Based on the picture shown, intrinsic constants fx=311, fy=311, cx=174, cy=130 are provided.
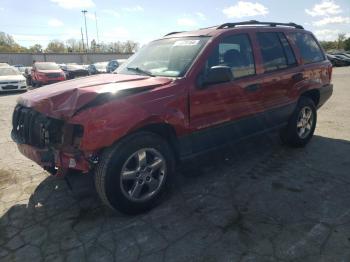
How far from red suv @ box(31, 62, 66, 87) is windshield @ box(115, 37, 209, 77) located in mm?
14987

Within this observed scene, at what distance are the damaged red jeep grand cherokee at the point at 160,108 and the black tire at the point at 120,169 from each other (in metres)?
0.01

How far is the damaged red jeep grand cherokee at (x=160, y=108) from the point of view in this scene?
292 cm

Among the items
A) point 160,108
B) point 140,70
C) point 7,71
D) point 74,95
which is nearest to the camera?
point 74,95

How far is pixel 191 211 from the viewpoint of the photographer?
11.0 feet

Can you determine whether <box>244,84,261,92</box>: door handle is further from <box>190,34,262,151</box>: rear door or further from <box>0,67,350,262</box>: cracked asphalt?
<box>0,67,350,262</box>: cracked asphalt

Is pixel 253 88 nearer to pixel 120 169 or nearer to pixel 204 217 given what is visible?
pixel 204 217

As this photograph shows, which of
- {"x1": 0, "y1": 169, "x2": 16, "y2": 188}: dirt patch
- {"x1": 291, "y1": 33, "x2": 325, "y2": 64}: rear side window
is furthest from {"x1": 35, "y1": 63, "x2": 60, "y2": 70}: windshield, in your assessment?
{"x1": 291, "y1": 33, "x2": 325, "y2": 64}: rear side window

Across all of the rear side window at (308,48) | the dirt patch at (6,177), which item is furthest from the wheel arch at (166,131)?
the rear side window at (308,48)

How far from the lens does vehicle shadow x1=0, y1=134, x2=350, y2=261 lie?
9.42 ft

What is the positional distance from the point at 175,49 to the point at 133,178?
175cm

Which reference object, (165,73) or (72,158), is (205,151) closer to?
(165,73)

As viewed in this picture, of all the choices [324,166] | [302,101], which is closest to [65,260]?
[324,166]

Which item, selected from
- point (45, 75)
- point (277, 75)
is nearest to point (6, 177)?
point (277, 75)

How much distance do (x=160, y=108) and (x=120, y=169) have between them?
2.41 feet
